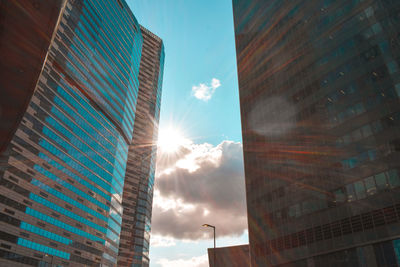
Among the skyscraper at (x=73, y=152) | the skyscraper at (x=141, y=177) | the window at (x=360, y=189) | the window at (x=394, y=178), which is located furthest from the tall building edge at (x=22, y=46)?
the skyscraper at (x=141, y=177)

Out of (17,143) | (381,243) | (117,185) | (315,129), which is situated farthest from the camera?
(117,185)

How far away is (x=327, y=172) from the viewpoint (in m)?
45.2

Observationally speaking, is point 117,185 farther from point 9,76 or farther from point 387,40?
Answer: point 9,76

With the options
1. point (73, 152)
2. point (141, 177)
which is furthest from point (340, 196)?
point (141, 177)

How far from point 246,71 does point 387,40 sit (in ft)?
114

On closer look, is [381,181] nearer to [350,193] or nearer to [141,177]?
[350,193]

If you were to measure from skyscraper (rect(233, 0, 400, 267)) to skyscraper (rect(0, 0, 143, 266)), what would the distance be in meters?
49.0

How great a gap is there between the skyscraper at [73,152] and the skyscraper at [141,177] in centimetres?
2928

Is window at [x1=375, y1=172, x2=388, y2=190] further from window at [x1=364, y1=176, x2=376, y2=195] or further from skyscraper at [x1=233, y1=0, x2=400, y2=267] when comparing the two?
window at [x1=364, y1=176, x2=376, y2=195]

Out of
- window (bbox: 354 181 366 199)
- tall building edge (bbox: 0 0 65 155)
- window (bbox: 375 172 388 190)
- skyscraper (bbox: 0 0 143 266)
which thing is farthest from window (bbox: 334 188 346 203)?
skyscraper (bbox: 0 0 143 266)

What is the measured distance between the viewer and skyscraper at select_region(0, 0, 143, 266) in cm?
7994

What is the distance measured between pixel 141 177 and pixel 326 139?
13230 centimetres

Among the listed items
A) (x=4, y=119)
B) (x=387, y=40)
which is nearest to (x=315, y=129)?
(x=387, y=40)

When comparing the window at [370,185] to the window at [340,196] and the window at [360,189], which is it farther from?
the window at [340,196]
